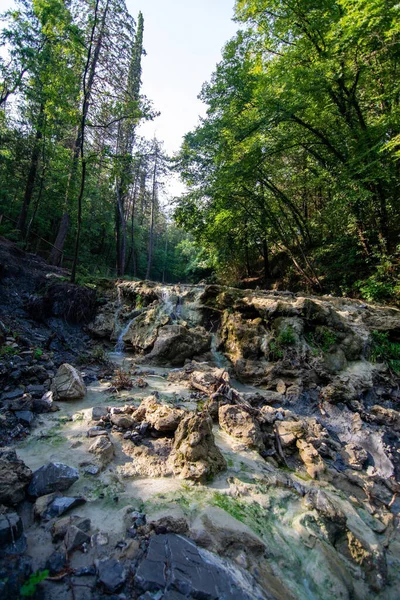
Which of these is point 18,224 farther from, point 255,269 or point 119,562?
point 119,562

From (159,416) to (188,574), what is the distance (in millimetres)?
2313

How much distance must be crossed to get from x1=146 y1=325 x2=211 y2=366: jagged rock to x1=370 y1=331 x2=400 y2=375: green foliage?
→ 4748 millimetres

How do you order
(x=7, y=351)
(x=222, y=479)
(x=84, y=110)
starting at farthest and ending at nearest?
(x=84, y=110)
(x=7, y=351)
(x=222, y=479)

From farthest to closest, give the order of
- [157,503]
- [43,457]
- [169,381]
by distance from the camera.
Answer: [169,381] → [43,457] → [157,503]

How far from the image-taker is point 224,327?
9211 millimetres

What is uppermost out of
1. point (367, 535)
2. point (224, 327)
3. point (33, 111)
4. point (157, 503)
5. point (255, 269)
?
point (33, 111)

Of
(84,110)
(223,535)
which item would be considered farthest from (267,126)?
(223,535)

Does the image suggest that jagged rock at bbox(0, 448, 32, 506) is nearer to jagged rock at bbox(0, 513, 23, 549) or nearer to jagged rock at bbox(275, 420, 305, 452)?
jagged rock at bbox(0, 513, 23, 549)

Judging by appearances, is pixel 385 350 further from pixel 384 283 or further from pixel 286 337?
pixel 384 283

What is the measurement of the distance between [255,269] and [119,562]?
1928 cm

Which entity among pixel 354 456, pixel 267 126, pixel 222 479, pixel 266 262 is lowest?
pixel 354 456

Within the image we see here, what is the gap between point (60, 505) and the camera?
2.55 meters

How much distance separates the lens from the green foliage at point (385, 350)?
7.11 metres

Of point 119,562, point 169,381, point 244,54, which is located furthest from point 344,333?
point 244,54
